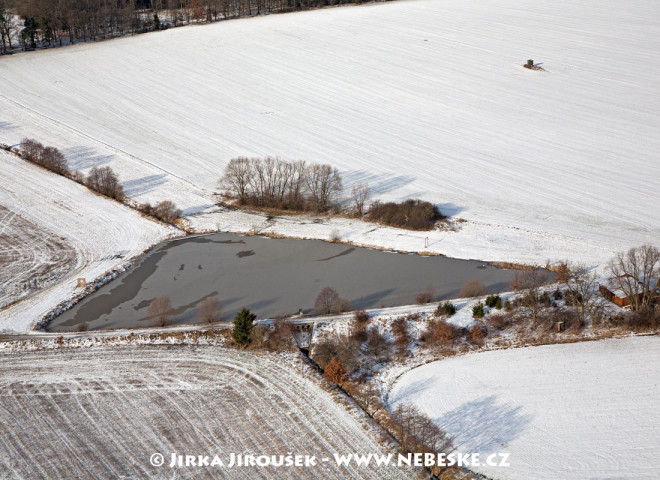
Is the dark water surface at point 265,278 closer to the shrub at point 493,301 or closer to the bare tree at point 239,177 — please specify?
the shrub at point 493,301

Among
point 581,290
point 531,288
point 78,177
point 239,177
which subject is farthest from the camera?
point 78,177

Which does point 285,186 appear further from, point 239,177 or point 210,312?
point 210,312

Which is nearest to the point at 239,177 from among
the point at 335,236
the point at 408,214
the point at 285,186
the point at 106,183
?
the point at 285,186

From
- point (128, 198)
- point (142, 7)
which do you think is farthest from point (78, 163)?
point (142, 7)

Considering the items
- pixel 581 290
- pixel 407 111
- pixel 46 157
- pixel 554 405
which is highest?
pixel 407 111

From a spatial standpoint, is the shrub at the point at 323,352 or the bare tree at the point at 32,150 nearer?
the shrub at the point at 323,352

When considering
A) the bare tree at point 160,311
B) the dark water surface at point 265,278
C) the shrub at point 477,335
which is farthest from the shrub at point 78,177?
the shrub at point 477,335
